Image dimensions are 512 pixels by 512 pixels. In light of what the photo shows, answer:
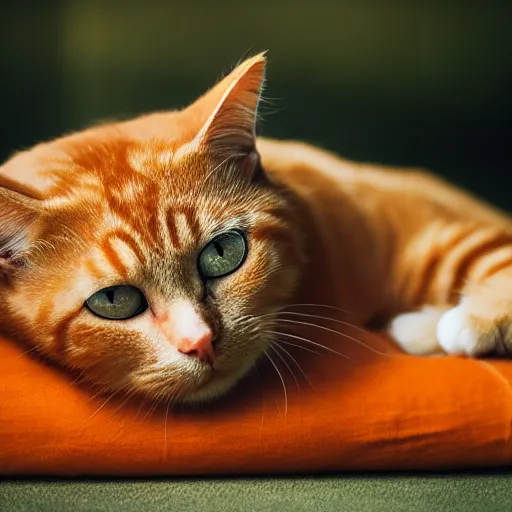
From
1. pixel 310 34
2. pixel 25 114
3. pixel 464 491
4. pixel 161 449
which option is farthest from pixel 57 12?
pixel 464 491

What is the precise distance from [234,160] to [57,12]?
1.09 meters

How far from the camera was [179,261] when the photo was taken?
101cm

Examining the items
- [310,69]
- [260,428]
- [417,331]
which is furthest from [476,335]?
[310,69]

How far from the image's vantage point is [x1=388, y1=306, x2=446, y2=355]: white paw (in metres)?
1.22

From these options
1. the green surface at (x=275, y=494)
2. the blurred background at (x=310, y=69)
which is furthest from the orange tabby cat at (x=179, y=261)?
the blurred background at (x=310, y=69)

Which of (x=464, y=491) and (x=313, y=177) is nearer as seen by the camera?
(x=464, y=491)

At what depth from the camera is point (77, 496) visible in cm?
98

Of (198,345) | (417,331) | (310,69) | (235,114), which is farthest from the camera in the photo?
(310,69)

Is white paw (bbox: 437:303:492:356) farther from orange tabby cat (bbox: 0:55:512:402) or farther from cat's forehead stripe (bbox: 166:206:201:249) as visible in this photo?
cat's forehead stripe (bbox: 166:206:201:249)

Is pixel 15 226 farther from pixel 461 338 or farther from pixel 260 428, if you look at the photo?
pixel 461 338

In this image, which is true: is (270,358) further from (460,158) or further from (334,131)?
(460,158)

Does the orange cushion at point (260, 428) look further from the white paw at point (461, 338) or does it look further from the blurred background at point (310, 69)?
the blurred background at point (310, 69)

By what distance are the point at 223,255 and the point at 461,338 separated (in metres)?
0.38

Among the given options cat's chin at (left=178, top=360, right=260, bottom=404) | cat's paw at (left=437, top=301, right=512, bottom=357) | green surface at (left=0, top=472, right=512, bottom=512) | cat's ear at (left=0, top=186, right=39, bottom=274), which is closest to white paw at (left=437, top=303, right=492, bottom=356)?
cat's paw at (left=437, top=301, right=512, bottom=357)
